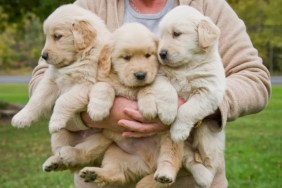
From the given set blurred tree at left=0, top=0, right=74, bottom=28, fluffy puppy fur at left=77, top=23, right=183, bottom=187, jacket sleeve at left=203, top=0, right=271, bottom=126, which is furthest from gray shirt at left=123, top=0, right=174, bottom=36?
blurred tree at left=0, top=0, right=74, bottom=28

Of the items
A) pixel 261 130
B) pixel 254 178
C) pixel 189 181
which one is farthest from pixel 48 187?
pixel 261 130

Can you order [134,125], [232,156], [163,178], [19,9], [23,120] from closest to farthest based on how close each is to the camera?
[163,178]
[134,125]
[23,120]
[232,156]
[19,9]

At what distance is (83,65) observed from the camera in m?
3.83

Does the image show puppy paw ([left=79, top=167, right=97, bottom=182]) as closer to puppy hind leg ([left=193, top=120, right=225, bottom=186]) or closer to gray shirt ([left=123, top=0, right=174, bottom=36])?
puppy hind leg ([left=193, top=120, right=225, bottom=186])

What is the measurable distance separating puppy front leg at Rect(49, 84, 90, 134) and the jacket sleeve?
93 cm

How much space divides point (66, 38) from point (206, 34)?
2.62 feet

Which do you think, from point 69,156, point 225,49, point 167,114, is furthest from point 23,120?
point 225,49

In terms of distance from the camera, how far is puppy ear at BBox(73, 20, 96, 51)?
378cm

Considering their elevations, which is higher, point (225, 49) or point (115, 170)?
point (225, 49)

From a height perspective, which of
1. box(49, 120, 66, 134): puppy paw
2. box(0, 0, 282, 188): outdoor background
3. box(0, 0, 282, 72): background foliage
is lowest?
box(0, 0, 282, 72): background foliage

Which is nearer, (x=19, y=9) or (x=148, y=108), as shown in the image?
(x=148, y=108)

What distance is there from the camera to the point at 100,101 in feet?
12.1

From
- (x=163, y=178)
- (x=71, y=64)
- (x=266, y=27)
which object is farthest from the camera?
(x=266, y=27)

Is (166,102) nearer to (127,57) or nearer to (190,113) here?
(190,113)
